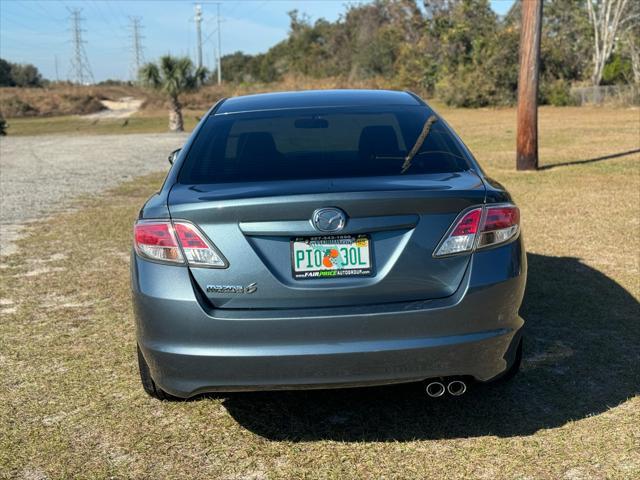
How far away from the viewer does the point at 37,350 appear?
4895 millimetres

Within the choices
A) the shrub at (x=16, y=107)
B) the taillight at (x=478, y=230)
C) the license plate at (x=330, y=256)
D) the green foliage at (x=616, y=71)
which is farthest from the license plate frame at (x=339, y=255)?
the shrub at (x=16, y=107)

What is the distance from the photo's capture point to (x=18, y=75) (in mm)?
97312

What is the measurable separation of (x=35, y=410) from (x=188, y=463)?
107 cm

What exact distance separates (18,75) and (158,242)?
103163 mm

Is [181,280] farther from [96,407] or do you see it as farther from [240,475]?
[96,407]

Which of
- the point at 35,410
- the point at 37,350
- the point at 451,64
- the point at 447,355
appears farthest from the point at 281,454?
the point at 451,64

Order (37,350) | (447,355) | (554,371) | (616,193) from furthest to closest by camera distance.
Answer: (616,193) < (37,350) < (554,371) < (447,355)

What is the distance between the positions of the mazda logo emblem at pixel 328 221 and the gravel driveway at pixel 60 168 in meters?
5.96

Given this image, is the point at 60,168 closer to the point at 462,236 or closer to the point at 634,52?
the point at 462,236

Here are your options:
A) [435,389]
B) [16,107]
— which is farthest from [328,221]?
[16,107]

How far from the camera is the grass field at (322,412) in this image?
331 centimetres

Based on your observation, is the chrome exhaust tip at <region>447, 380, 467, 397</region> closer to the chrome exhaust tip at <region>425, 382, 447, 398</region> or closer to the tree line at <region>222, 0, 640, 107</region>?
the chrome exhaust tip at <region>425, 382, 447, 398</region>

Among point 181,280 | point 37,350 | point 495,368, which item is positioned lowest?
point 37,350

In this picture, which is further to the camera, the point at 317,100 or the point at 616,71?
the point at 616,71
